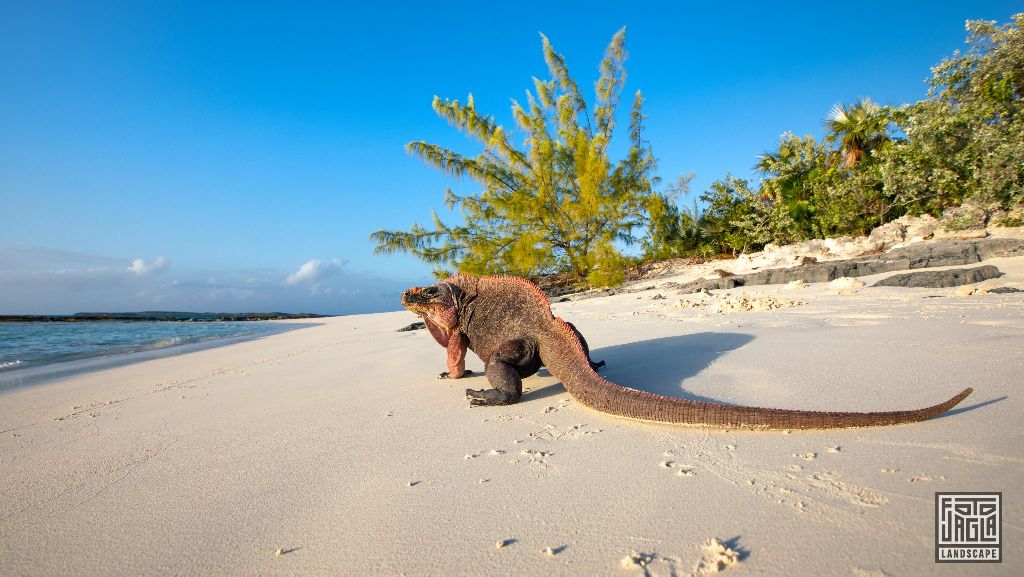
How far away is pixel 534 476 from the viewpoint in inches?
73.6

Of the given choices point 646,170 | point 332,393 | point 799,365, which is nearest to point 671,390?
point 799,365

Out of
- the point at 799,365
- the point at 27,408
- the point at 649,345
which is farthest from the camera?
the point at 649,345

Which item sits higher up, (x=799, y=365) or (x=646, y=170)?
(x=646, y=170)

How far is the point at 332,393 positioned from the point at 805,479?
3.36 metres

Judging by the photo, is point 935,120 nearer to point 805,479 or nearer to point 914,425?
point 914,425

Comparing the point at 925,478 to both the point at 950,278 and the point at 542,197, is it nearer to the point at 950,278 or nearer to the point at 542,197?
the point at 950,278

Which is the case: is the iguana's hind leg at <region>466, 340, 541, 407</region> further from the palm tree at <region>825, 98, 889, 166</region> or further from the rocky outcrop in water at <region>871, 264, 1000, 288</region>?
the palm tree at <region>825, 98, 889, 166</region>

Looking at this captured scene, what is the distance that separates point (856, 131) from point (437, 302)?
28.0m

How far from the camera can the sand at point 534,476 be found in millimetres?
1322

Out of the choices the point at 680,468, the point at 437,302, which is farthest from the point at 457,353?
the point at 680,468

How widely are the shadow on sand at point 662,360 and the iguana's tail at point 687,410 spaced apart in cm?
49

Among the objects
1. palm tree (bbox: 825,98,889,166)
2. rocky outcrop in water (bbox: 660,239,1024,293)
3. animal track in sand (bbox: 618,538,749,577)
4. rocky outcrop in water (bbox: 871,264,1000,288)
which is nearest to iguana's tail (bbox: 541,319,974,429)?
animal track in sand (bbox: 618,538,749,577)

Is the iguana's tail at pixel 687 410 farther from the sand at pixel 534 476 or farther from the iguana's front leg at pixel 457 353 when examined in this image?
the iguana's front leg at pixel 457 353

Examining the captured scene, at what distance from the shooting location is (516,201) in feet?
57.9
